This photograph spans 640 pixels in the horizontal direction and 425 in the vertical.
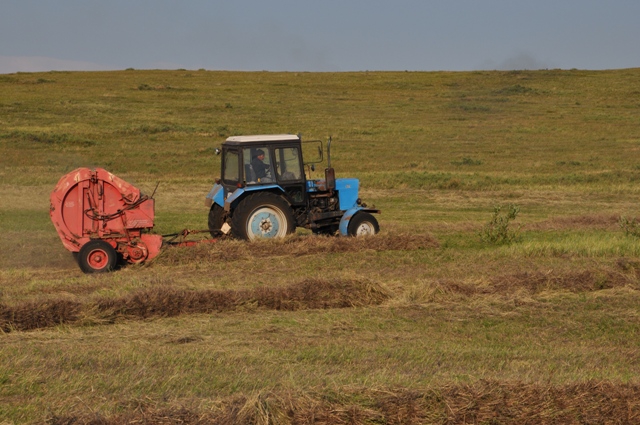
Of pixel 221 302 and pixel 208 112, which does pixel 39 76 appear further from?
pixel 221 302

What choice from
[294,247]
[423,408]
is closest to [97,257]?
[294,247]

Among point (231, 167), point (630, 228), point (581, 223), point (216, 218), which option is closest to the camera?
point (231, 167)

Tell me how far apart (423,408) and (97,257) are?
7.67 metres

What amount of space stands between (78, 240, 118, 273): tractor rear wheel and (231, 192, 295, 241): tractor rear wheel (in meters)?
2.28

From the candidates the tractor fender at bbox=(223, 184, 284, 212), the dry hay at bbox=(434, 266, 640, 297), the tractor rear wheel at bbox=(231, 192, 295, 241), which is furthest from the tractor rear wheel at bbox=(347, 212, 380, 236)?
the dry hay at bbox=(434, 266, 640, 297)

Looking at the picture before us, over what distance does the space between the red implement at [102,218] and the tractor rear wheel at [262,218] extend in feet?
5.15

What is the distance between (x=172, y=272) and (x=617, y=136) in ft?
106

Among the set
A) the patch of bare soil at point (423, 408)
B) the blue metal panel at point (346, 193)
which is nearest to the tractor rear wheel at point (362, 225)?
the blue metal panel at point (346, 193)

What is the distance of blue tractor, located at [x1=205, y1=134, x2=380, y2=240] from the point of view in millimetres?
13469

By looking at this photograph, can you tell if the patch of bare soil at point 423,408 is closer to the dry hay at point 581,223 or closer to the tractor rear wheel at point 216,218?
the tractor rear wheel at point 216,218

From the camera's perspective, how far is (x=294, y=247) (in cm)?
1275

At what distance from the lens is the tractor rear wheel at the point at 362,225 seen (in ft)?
46.2

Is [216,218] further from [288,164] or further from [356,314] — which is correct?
[356,314]

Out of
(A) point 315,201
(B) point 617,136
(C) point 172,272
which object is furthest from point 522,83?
(C) point 172,272
